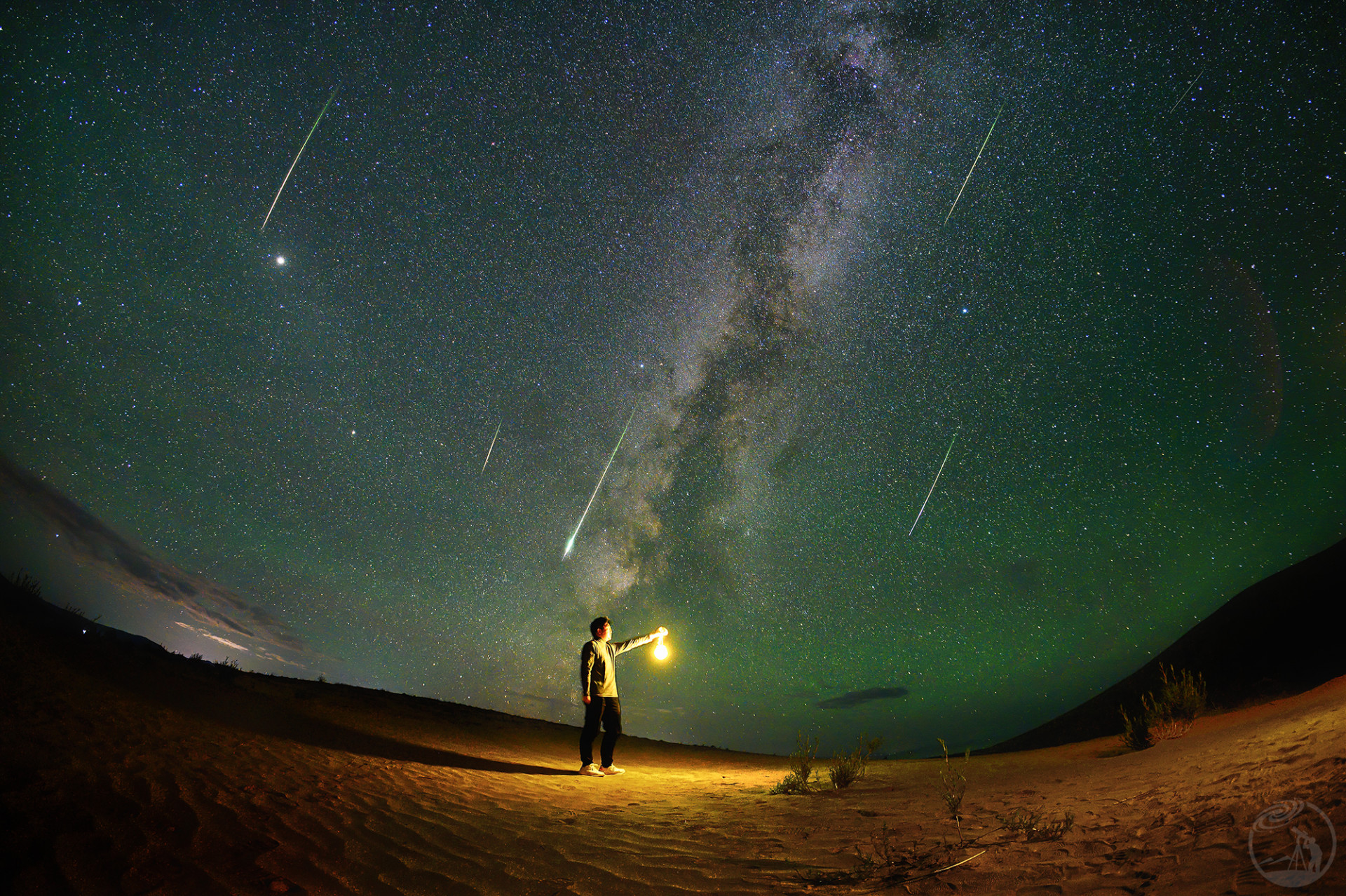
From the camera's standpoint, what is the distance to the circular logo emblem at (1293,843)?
6.82 feet

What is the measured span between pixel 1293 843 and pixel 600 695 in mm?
6733

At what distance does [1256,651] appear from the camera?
59.8ft

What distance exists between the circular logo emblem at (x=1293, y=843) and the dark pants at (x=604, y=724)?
658cm

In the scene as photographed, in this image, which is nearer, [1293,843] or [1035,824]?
[1293,843]

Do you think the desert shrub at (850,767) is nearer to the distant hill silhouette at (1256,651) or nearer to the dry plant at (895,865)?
the dry plant at (895,865)

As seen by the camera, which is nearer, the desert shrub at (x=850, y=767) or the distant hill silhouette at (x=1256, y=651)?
the desert shrub at (x=850, y=767)

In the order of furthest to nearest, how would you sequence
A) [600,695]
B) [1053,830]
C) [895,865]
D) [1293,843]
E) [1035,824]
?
[600,695] → [1035,824] → [1053,830] → [895,865] → [1293,843]

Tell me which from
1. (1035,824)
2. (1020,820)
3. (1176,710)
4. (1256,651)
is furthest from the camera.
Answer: (1256,651)

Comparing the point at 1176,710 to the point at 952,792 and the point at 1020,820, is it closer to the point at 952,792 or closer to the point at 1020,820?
the point at 952,792

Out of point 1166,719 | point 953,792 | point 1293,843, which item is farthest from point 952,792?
point 1166,719

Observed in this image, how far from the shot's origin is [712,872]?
328cm

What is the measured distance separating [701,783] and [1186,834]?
6.27m

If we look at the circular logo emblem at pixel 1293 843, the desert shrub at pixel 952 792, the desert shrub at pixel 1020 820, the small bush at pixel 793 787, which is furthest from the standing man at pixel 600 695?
the circular logo emblem at pixel 1293 843

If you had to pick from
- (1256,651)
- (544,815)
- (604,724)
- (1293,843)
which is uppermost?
(1256,651)
